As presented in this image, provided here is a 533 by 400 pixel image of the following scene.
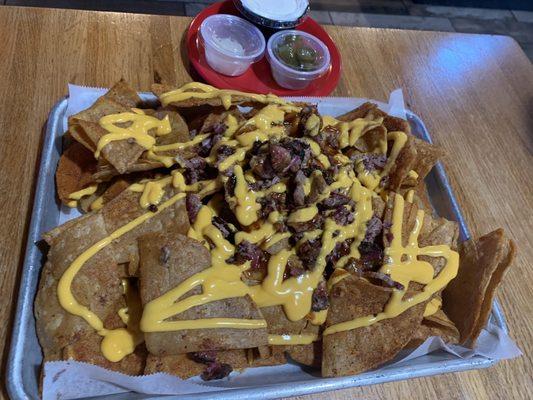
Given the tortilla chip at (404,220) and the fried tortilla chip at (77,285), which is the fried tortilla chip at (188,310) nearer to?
the fried tortilla chip at (77,285)

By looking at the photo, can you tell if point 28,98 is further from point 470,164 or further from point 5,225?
point 470,164

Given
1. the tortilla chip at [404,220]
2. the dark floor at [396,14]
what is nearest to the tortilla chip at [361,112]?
the tortilla chip at [404,220]

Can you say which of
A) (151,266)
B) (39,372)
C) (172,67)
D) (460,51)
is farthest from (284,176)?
(460,51)

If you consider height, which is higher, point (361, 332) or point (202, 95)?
point (202, 95)

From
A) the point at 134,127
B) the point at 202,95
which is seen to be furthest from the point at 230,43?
the point at 134,127

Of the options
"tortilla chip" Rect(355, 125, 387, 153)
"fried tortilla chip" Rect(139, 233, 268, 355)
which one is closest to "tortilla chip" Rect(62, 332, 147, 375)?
"fried tortilla chip" Rect(139, 233, 268, 355)

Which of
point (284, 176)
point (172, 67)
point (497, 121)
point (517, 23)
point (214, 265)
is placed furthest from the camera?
point (517, 23)

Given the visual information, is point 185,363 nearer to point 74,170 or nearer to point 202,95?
point 74,170
